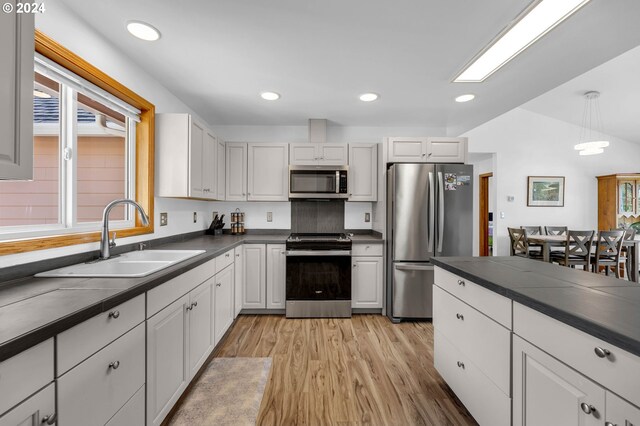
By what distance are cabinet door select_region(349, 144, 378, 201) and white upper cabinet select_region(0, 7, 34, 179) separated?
2.99m

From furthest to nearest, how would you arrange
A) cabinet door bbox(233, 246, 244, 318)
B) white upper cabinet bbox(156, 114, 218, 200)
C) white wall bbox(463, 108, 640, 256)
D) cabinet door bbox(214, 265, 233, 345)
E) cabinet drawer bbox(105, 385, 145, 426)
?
white wall bbox(463, 108, 640, 256), cabinet door bbox(233, 246, 244, 318), white upper cabinet bbox(156, 114, 218, 200), cabinet door bbox(214, 265, 233, 345), cabinet drawer bbox(105, 385, 145, 426)

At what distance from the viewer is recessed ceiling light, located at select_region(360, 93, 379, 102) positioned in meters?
2.88

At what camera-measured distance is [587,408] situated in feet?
2.96

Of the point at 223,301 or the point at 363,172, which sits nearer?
the point at 223,301

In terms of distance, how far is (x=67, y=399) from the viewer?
93 centimetres

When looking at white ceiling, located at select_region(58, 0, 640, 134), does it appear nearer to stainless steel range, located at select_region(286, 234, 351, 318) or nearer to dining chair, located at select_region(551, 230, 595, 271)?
stainless steel range, located at select_region(286, 234, 351, 318)

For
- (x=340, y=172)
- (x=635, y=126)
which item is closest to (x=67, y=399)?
(x=340, y=172)

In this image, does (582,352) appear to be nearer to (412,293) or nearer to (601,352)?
(601,352)

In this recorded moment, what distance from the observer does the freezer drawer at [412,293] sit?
318 centimetres

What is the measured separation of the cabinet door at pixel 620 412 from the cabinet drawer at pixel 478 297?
450 millimetres

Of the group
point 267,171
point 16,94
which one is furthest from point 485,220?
point 16,94

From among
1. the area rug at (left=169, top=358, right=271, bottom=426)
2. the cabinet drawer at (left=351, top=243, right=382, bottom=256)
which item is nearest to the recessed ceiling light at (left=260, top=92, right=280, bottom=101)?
the cabinet drawer at (left=351, top=243, right=382, bottom=256)

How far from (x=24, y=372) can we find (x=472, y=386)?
1.91 metres

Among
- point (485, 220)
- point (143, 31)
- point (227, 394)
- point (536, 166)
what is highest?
point (143, 31)
